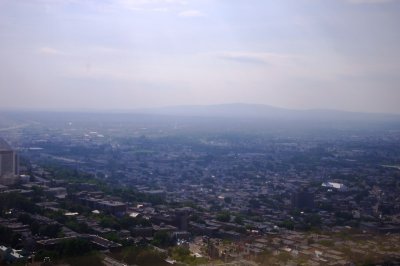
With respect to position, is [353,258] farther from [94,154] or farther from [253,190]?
[94,154]

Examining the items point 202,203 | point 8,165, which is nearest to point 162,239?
point 202,203

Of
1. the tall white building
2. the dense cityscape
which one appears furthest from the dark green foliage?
the tall white building

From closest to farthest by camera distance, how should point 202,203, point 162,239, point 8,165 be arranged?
point 162,239 < point 202,203 < point 8,165

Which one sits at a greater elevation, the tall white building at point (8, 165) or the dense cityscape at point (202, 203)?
the tall white building at point (8, 165)

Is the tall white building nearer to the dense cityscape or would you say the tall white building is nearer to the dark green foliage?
the dense cityscape

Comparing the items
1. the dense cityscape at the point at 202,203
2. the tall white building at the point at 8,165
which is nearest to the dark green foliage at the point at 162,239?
the dense cityscape at the point at 202,203

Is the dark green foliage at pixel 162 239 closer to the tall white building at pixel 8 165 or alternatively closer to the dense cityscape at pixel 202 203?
the dense cityscape at pixel 202 203

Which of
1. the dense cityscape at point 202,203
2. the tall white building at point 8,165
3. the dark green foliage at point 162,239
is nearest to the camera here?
the dense cityscape at point 202,203

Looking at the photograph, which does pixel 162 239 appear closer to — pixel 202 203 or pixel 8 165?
pixel 202 203

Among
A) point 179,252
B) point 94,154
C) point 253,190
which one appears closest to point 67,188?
point 253,190
